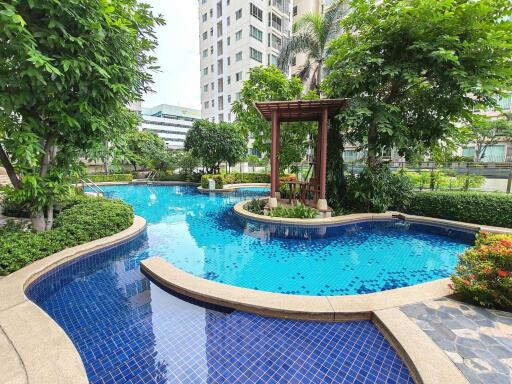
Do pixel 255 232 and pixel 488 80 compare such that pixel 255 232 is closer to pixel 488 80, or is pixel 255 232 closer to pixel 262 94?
pixel 262 94

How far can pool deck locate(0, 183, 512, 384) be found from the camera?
7.47ft

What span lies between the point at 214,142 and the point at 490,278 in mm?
18113

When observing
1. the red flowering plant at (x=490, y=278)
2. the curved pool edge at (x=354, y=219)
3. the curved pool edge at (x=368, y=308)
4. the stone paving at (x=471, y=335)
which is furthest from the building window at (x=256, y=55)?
the stone paving at (x=471, y=335)

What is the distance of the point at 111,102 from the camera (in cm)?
493

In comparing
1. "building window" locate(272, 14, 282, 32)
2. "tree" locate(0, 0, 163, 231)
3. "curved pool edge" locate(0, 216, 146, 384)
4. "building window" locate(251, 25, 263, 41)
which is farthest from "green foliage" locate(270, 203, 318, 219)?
"building window" locate(272, 14, 282, 32)

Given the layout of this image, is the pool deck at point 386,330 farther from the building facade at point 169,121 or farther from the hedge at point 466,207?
the building facade at point 169,121

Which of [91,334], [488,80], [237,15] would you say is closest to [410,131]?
[488,80]

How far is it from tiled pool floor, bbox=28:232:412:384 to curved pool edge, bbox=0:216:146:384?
0.29 metres

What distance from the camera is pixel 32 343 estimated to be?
2.58 m

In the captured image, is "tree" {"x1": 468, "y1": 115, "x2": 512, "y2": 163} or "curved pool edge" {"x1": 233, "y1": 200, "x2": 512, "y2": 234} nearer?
"curved pool edge" {"x1": 233, "y1": 200, "x2": 512, "y2": 234}

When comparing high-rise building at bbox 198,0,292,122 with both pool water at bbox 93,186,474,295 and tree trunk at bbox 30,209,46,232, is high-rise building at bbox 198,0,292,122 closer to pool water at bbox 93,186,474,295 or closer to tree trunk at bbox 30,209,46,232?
pool water at bbox 93,186,474,295

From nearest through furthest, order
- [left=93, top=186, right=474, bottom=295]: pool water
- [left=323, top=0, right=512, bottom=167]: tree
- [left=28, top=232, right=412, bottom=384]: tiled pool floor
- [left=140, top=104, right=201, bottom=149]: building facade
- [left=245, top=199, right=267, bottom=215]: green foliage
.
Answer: [left=28, top=232, right=412, bottom=384]: tiled pool floor, [left=93, top=186, right=474, bottom=295]: pool water, [left=323, top=0, right=512, bottom=167]: tree, [left=245, top=199, right=267, bottom=215]: green foliage, [left=140, top=104, right=201, bottom=149]: building facade

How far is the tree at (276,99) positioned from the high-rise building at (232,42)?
17.6 metres

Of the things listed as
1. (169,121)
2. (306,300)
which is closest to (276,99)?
(306,300)
